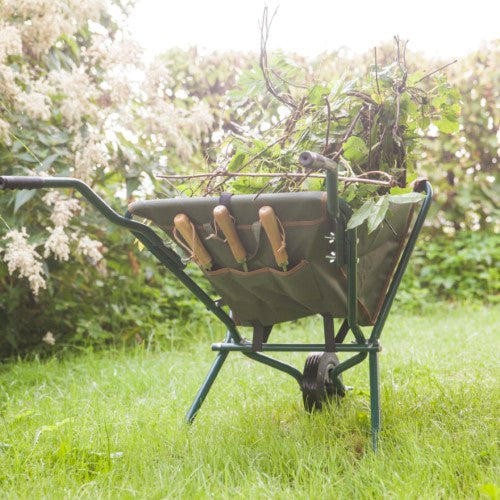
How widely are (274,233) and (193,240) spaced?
0.21 metres

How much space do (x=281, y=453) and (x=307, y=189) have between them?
0.62 m

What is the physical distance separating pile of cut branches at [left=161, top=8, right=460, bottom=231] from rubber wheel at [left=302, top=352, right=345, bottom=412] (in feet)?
1.65

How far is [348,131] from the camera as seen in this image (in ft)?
5.08

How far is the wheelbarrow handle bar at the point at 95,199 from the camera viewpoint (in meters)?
1.33

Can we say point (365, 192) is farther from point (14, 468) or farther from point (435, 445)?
point (14, 468)

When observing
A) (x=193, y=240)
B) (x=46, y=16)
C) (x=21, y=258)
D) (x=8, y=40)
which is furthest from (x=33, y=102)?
(x=193, y=240)

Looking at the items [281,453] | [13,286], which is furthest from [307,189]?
[13,286]

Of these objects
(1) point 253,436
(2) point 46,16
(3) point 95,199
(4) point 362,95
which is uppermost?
(2) point 46,16

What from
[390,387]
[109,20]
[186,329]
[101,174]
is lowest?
[186,329]

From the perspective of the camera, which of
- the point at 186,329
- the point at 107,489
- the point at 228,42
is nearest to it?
the point at 107,489

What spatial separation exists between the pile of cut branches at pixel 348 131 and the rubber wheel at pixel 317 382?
0.50m

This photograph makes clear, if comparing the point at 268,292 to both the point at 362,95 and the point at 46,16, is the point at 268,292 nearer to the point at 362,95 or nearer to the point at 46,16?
the point at 362,95

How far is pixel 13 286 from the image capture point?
9.98 ft

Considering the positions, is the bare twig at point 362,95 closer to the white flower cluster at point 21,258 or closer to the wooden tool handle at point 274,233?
the wooden tool handle at point 274,233
